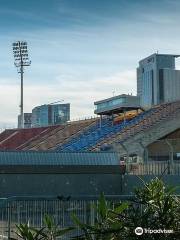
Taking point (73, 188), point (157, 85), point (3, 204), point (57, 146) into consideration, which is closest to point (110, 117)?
point (57, 146)

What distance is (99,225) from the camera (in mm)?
8078

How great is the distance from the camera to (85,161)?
3425 centimetres

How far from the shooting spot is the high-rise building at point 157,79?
14538 centimetres

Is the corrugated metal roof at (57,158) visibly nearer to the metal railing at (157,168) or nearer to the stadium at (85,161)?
the stadium at (85,161)

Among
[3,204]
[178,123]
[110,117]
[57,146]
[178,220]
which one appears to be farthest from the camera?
[110,117]

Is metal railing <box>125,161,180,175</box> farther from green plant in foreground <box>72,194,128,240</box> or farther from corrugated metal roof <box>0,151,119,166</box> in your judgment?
green plant in foreground <box>72,194,128,240</box>

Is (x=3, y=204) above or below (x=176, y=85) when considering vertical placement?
below

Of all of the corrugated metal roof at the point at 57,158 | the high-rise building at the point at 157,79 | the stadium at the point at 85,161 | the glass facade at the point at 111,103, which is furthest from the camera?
the high-rise building at the point at 157,79

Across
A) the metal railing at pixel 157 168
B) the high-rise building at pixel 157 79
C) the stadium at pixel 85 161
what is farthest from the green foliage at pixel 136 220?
the high-rise building at pixel 157 79

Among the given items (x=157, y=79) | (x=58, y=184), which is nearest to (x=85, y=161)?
(x=58, y=184)

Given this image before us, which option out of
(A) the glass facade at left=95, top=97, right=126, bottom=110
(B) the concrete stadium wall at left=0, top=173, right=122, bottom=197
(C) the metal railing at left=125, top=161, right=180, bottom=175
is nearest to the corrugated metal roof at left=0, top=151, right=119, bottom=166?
(B) the concrete stadium wall at left=0, top=173, right=122, bottom=197

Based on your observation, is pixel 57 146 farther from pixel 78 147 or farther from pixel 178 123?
pixel 178 123

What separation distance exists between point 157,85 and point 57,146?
295 feet

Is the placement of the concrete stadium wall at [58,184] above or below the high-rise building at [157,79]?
below
